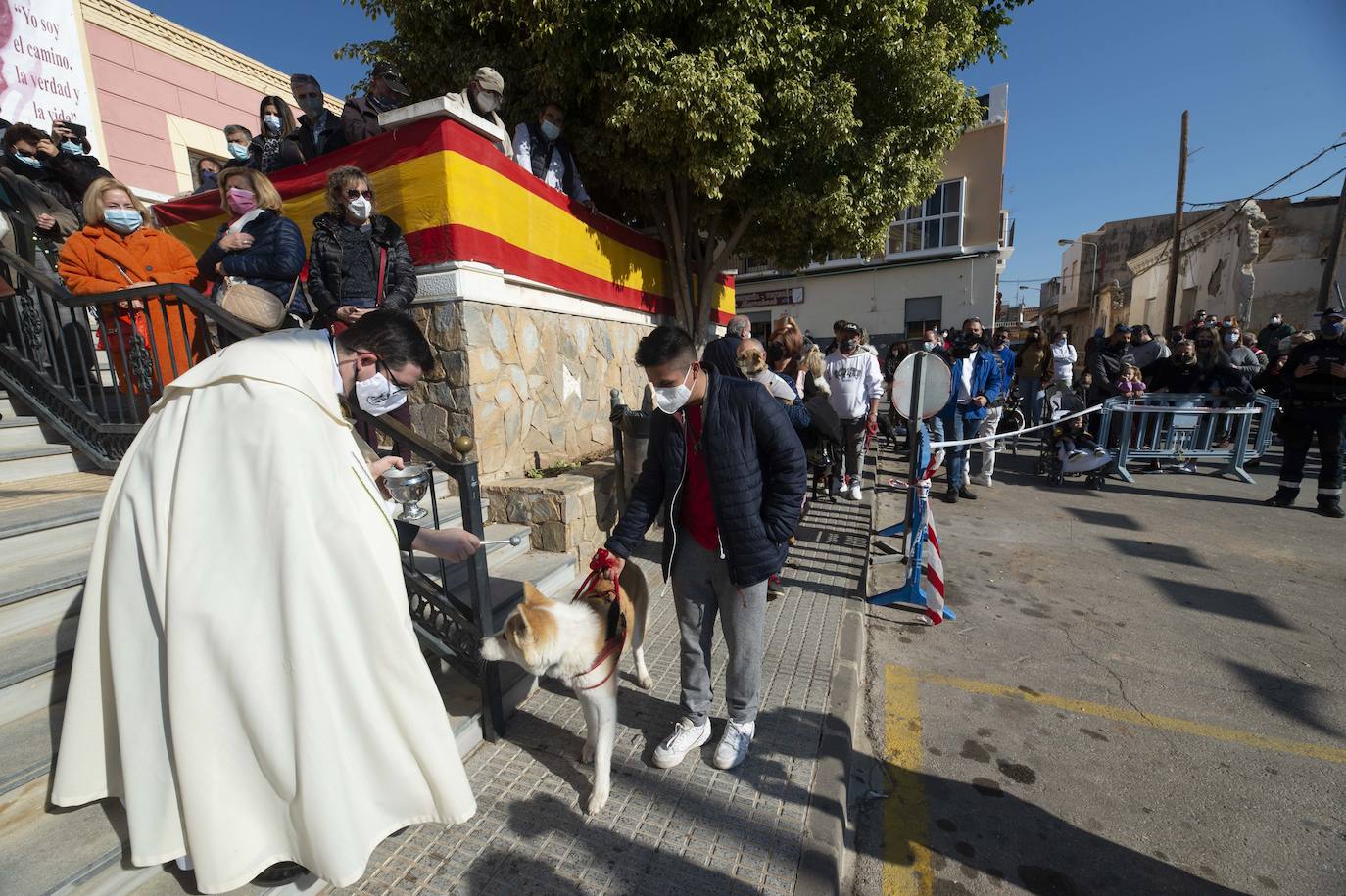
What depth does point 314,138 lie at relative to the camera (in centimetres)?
525

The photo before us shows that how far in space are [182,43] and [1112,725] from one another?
14549mm

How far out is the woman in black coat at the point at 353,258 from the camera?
3852 mm

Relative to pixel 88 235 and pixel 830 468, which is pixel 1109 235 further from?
pixel 88 235

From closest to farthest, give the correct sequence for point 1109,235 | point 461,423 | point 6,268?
1. point 6,268
2. point 461,423
3. point 1109,235

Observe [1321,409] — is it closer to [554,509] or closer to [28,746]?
[554,509]

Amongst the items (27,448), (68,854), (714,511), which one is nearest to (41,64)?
(27,448)

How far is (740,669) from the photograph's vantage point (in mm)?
2510

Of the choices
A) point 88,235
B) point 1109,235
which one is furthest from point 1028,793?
point 1109,235

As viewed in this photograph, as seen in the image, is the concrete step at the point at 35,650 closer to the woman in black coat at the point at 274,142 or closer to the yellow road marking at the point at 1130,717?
the yellow road marking at the point at 1130,717

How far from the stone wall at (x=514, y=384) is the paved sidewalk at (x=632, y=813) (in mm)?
2590

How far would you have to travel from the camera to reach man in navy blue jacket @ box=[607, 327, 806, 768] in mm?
2289

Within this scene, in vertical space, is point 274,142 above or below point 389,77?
below

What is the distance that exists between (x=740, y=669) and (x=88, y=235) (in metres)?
5.08

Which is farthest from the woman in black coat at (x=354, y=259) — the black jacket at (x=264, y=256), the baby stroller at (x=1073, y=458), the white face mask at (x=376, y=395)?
the baby stroller at (x=1073, y=458)
